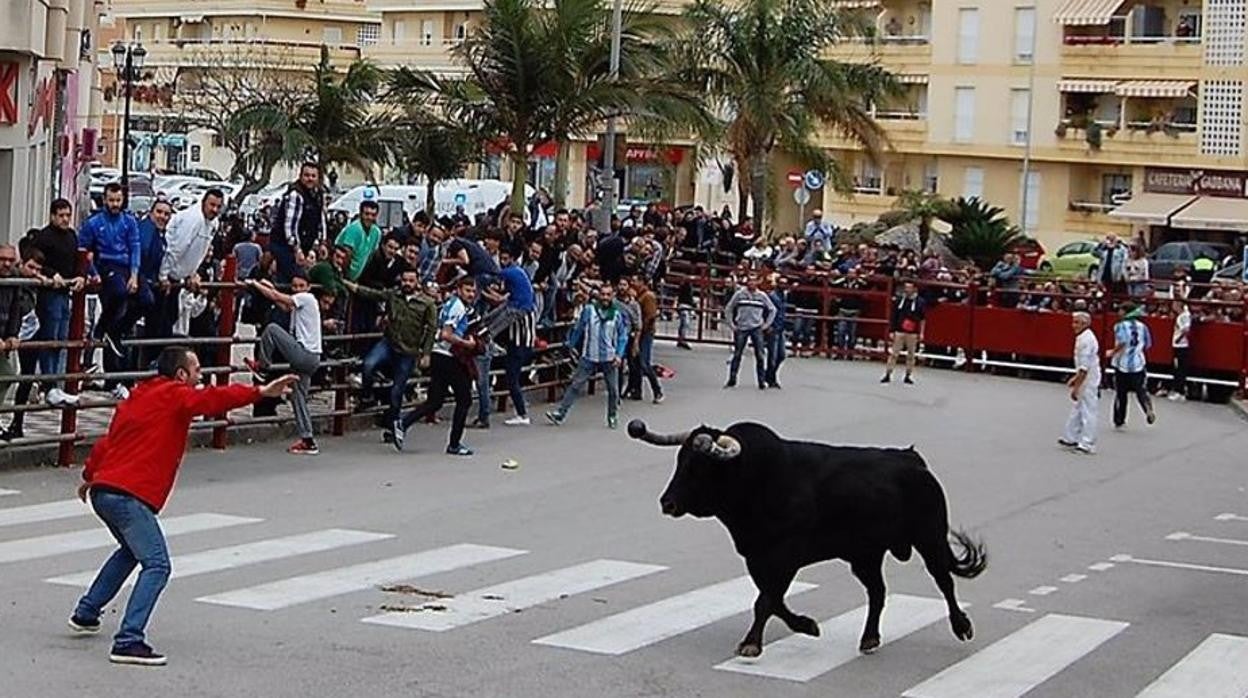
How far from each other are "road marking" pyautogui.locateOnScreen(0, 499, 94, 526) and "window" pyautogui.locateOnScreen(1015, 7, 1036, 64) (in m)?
57.3

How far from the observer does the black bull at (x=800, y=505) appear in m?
11.7

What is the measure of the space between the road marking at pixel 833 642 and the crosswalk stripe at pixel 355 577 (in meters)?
2.71

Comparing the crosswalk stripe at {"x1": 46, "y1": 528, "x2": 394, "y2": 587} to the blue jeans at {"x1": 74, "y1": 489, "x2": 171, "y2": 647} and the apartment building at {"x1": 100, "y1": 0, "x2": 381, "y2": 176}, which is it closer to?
the blue jeans at {"x1": 74, "y1": 489, "x2": 171, "y2": 647}

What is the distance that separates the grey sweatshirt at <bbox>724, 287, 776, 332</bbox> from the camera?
3092 centimetres

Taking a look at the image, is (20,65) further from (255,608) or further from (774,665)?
(774,665)

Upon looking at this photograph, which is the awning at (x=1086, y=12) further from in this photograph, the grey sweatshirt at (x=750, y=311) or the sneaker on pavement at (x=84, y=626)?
the sneaker on pavement at (x=84, y=626)

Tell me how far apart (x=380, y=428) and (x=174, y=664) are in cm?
1230

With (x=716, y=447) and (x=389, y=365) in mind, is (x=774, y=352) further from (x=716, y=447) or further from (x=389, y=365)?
(x=716, y=447)

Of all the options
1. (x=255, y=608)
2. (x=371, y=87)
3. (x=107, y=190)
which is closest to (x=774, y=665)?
(x=255, y=608)

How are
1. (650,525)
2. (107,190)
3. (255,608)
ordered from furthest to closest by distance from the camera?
(107,190) → (650,525) → (255,608)

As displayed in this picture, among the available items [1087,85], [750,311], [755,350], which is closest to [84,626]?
[755,350]

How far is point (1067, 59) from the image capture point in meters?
69.9

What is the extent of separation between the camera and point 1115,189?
69.8 meters

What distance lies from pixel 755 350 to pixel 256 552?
54.5ft
